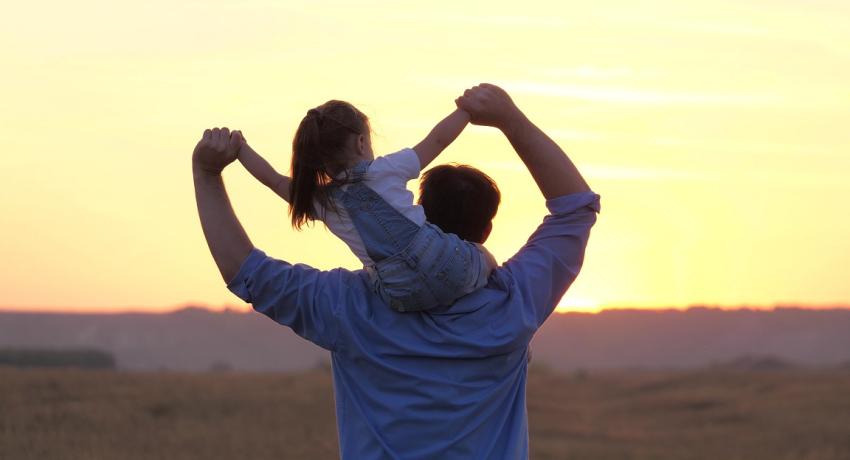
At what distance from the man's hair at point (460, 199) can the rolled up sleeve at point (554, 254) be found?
122mm

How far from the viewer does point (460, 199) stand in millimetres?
3381

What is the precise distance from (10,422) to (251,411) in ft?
18.3

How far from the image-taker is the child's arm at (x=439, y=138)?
134 inches

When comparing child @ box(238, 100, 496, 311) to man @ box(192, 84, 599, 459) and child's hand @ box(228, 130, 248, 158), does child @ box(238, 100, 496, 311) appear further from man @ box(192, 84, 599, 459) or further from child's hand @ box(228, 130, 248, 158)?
child's hand @ box(228, 130, 248, 158)

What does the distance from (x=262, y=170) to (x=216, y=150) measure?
143mm

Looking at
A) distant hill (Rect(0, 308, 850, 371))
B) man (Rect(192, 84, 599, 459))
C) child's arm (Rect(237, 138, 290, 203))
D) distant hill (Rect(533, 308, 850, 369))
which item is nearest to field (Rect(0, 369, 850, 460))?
child's arm (Rect(237, 138, 290, 203))

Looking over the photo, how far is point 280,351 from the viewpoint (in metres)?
114

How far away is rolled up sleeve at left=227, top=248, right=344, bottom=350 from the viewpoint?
10.7 feet

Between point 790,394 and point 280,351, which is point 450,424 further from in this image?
point 280,351

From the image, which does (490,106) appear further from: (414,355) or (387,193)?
(414,355)

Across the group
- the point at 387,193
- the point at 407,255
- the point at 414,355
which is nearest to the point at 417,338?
the point at 414,355

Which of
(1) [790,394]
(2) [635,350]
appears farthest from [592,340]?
(1) [790,394]

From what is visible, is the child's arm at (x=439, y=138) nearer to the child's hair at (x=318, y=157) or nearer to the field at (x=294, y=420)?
the child's hair at (x=318, y=157)

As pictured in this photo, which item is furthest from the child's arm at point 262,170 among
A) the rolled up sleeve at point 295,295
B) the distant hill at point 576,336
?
the distant hill at point 576,336
